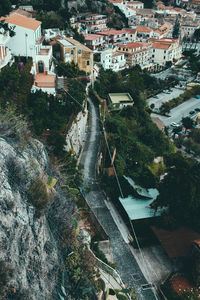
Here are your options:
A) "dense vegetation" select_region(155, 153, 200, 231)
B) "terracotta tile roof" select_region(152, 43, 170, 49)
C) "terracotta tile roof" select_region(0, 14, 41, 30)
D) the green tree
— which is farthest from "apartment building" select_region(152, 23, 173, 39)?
"dense vegetation" select_region(155, 153, 200, 231)

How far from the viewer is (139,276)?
53.4 feet

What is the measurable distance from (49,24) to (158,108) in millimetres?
21917

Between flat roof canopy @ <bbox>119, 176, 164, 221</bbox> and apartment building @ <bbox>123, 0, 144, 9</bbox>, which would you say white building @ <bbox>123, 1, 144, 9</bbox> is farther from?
flat roof canopy @ <bbox>119, 176, 164, 221</bbox>

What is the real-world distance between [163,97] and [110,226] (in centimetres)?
4107

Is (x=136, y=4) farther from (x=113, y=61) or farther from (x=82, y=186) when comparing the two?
(x=82, y=186)

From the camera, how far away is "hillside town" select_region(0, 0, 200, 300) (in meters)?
10.4

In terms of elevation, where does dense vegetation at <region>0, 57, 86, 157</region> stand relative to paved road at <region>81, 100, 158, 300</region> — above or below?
above

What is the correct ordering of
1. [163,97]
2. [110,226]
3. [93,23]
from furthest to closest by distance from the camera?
1. [93,23]
2. [163,97]
3. [110,226]

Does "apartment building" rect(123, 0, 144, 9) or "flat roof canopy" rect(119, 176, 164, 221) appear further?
"apartment building" rect(123, 0, 144, 9)

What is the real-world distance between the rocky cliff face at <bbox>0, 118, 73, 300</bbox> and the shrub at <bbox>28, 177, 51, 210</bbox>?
165 mm

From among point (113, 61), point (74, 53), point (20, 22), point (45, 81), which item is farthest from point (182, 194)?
point (113, 61)

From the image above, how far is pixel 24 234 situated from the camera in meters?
9.73

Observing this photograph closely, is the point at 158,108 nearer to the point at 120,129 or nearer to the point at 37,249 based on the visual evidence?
the point at 120,129

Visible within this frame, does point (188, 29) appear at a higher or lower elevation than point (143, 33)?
higher
